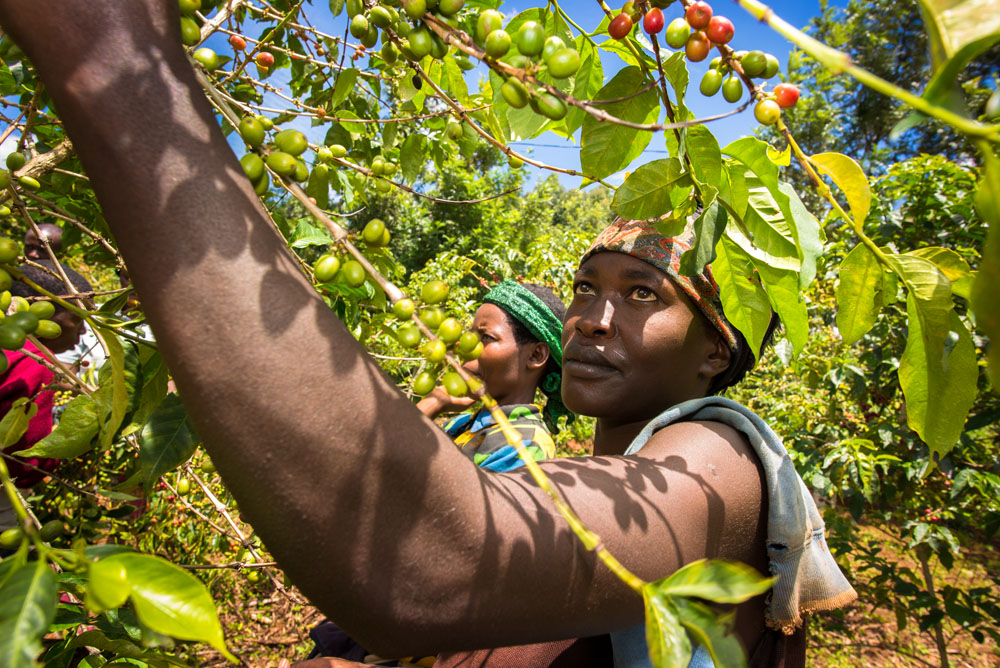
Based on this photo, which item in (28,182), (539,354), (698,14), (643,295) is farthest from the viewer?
(539,354)

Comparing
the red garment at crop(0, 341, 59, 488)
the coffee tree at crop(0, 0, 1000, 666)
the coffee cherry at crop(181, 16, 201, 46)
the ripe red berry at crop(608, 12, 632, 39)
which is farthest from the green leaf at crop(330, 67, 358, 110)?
the red garment at crop(0, 341, 59, 488)

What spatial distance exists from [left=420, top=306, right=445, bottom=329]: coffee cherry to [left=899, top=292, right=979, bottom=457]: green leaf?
2.69ft

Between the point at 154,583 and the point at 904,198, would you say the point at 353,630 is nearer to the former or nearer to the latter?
the point at 154,583

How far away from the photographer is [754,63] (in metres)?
0.89

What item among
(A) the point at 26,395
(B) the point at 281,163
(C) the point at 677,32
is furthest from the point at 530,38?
(A) the point at 26,395

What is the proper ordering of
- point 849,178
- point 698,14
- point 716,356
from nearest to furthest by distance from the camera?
point 698,14 < point 849,178 < point 716,356

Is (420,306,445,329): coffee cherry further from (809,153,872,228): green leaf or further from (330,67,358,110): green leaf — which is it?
(330,67,358,110): green leaf

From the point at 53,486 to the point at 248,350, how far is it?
11.4 feet

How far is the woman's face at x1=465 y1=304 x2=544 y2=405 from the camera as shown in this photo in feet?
11.4

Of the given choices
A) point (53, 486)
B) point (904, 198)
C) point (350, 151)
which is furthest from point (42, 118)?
point (904, 198)

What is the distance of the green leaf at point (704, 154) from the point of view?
101cm

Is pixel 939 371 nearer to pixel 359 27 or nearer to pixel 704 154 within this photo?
pixel 704 154

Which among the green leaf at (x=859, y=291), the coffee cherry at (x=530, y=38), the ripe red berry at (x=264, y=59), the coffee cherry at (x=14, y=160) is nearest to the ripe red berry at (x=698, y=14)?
the coffee cherry at (x=530, y=38)

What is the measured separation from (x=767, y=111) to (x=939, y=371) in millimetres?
564
